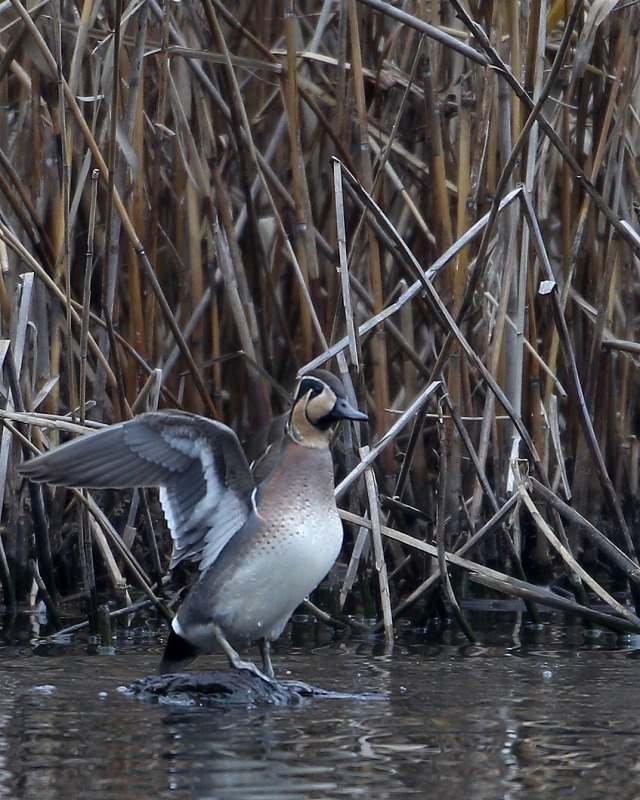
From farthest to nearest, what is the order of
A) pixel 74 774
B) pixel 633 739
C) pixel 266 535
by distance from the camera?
1. pixel 266 535
2. pixel 633 739
3. pixel 74 774

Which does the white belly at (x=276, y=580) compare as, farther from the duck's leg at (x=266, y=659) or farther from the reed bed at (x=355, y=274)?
the reed bed at (x=355, y=274)

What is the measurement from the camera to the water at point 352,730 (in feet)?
10.5

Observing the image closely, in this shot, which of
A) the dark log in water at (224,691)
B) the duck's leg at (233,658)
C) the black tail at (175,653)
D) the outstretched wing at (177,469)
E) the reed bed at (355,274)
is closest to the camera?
the dark log in water at (224,691)

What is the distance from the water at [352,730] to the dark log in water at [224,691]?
2.5 inches

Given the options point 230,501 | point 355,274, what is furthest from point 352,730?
point 355,274

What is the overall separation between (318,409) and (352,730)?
1.26m

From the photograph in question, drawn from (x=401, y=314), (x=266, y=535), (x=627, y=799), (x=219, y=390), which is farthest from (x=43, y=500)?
(x=627, y=799)

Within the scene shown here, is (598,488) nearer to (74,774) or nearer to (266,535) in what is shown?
(266,535)

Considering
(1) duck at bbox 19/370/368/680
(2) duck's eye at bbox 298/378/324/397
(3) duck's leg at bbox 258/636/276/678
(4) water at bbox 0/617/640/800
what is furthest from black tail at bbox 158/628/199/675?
(2) duck's eye at bbox 298/378/324/397

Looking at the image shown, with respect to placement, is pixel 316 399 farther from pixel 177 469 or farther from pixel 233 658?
pixel 233 658

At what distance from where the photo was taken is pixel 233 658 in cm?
458

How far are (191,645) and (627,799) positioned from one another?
1.97 m

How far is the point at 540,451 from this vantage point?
6.05 m

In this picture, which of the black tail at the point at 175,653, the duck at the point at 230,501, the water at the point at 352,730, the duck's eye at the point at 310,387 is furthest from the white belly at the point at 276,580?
the duck's eye at the point at 310,387
